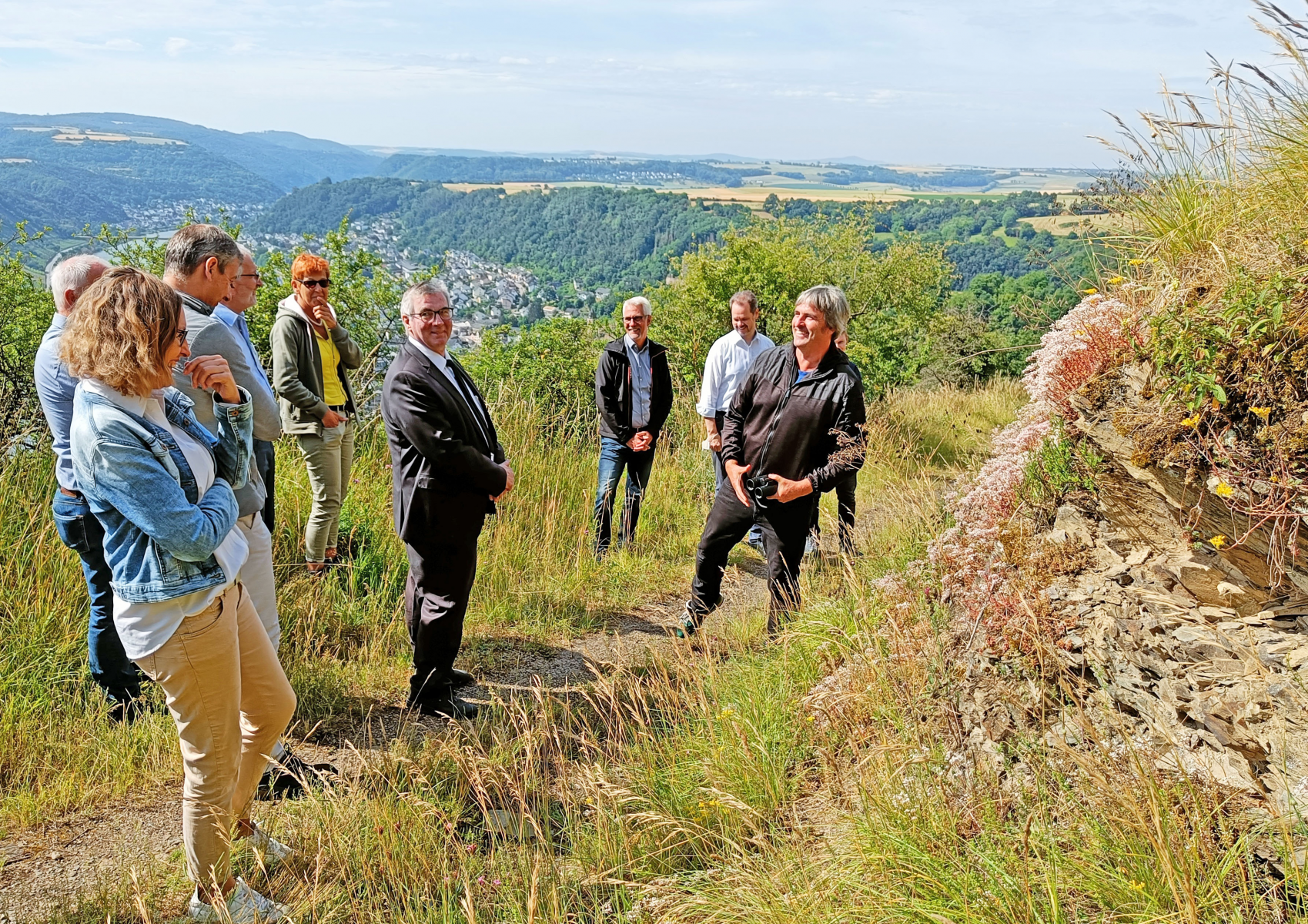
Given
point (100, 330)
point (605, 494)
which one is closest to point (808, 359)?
point (605, 494)

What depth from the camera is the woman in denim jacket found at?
86.7 inches

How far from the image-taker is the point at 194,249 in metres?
3.21

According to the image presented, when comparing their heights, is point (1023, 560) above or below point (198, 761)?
above

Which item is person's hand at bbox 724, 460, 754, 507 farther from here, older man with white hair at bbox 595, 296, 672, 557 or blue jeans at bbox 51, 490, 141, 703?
blue jeans at bbox 51, 490, 141, 703

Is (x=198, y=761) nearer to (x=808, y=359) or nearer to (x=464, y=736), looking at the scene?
(x=464, y=736)

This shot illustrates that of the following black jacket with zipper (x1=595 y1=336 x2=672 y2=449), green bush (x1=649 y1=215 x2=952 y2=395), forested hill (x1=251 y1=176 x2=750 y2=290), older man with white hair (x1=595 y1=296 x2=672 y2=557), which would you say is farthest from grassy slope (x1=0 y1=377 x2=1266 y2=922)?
forested hill (x1=251 y1=176 x2=750 y2=290)

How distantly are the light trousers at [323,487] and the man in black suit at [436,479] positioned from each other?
1.28 metres

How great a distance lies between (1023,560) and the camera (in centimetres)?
317

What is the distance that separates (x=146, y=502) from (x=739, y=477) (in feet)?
9.07

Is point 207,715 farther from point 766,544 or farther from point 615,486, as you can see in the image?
point 615,486

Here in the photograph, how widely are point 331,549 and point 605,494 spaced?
6.57 ft

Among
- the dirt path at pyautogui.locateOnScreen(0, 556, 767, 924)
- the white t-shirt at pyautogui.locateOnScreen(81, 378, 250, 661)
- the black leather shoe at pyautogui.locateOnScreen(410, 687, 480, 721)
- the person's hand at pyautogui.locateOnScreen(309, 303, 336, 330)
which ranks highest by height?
the person's hand at pyautogui.locateOnScreen(309, 303, 336, 330)

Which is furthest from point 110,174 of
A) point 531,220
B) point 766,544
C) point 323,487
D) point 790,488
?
point 790,488

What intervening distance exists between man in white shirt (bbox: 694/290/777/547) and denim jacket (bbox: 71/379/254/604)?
422 cm
